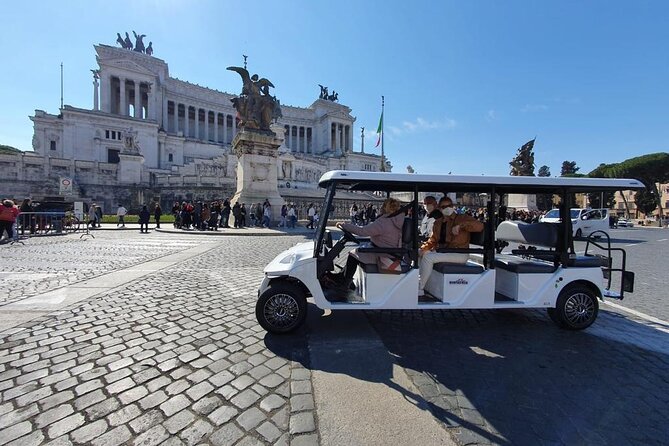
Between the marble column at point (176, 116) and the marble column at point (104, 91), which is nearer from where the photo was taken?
the marble column at point (104, 91)

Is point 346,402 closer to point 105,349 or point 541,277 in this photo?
point 105,349

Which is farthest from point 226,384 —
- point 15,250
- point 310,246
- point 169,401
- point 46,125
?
point 46,125

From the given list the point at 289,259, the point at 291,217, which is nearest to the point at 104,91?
the point at 291,217

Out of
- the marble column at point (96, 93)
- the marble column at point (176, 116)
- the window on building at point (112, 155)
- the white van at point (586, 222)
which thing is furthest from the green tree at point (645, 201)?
the marble column at point (96, 93)

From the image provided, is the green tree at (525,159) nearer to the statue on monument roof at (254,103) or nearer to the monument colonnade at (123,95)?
the statue on monument roof at (254,103)

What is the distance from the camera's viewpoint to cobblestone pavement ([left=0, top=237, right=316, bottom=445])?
2367mm

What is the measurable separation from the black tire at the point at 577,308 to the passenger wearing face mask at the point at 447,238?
5.11 feet

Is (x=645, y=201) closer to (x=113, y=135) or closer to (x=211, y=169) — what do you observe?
(x=211, y=169)

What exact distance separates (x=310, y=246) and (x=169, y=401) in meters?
2.65

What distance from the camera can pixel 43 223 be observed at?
1747 centimetres

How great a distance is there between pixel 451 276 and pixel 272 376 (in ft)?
8.20

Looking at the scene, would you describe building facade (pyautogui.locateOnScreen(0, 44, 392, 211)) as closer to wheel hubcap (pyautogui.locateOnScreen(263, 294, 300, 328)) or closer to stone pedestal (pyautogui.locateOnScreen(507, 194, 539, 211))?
stone pedestal (pyautogui.locateOnScreen(507, 194, 539, 211))

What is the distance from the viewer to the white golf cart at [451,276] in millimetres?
4090

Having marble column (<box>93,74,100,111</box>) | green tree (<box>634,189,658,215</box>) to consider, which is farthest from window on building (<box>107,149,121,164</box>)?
green tree (<box>634,189,658,215</box>)
